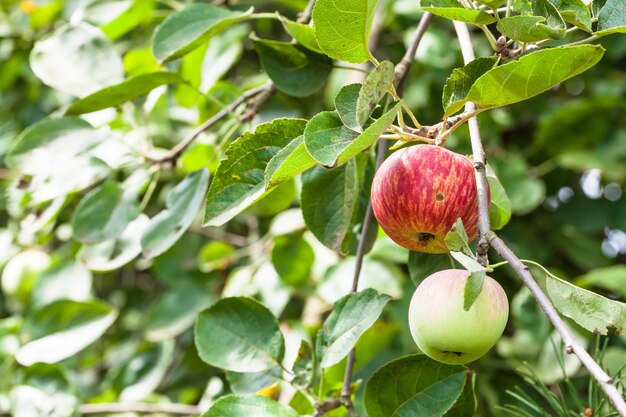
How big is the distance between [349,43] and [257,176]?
6.0 inches

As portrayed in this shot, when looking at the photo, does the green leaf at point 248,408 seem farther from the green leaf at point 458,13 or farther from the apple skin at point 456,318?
the green leaf at point 458,13

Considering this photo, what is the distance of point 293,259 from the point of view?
1.28 meters

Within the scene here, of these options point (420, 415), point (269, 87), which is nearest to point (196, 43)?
point (269, 87)

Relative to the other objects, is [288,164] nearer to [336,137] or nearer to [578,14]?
[336,137]

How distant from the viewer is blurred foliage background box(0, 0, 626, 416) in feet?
3.77

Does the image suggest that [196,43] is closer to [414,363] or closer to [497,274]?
[414,363]

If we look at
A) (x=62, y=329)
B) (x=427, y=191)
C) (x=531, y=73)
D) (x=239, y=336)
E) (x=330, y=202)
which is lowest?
(x=62, y=329)

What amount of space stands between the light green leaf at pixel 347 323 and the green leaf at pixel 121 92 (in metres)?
0.39

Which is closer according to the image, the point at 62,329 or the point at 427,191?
the point at 427,191

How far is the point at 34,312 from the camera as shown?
4.25 ft

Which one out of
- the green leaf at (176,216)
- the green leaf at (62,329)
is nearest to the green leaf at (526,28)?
the green leaf at (176,216)

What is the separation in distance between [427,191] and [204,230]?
1.05m

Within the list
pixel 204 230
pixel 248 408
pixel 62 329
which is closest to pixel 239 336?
pixel 248 408

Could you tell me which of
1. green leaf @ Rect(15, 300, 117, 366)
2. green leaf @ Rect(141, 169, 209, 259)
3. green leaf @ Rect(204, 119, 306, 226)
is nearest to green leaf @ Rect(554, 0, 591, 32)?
green leaf @ Rect(204, 119, 306, 226)
